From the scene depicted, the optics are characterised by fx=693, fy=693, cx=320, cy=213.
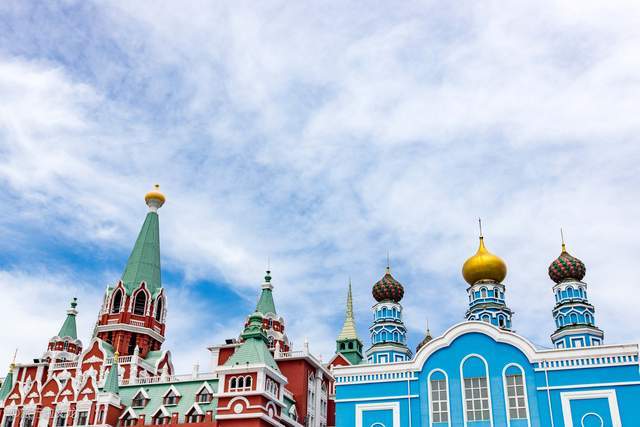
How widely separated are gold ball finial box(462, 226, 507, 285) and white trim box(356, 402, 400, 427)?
15039 mm

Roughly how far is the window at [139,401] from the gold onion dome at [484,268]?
23.5 meters

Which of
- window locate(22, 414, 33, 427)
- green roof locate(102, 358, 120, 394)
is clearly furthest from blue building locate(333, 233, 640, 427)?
window locate(22, 414, 33, 427)

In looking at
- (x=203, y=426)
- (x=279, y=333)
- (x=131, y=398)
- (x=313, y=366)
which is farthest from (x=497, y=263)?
(x=131, y=398)

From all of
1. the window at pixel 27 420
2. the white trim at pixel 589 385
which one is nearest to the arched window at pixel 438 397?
the white trim at pixel 589 385

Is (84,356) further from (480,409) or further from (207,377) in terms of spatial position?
(480,409)

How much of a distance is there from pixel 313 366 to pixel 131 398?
1248 centimetres

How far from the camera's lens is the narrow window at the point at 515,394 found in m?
34.3

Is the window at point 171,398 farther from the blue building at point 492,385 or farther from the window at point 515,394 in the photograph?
the window at point 515,394

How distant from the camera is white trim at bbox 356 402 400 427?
119 feet

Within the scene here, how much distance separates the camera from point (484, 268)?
159 ft

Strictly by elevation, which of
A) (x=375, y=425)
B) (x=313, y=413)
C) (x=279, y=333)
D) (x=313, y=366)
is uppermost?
(x=279, y=333)

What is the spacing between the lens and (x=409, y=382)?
121 ft

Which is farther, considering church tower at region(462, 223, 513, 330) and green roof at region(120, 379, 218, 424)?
church tower at region(462, 223, 513, 330)

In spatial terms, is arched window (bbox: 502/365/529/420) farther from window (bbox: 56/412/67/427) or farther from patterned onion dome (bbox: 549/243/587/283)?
window (bbox: 56/412/67/427)
